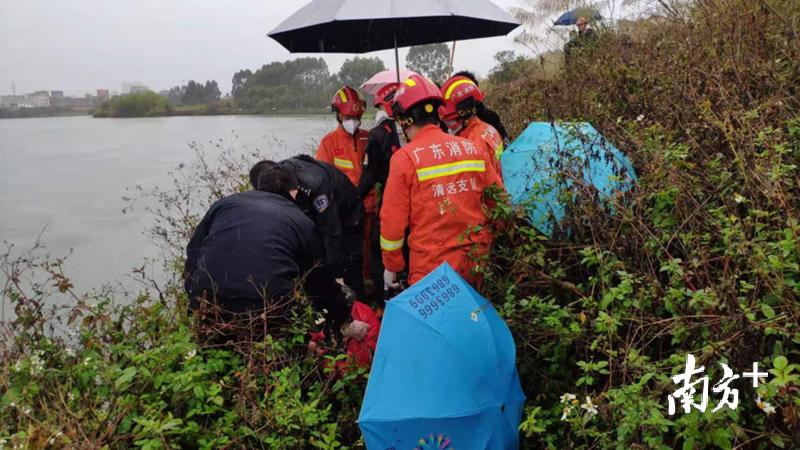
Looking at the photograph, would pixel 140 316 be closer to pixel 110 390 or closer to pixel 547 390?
pixel 110 390

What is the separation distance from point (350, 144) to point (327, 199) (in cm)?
80

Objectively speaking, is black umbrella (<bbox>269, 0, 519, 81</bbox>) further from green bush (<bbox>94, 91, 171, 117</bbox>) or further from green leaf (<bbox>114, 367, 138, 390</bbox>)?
green bush (<bbox>94, 91, 171, 117</bbox>)

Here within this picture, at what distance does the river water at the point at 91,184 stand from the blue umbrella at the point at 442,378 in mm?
2544

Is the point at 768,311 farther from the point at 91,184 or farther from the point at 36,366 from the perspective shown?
the point at 91,184

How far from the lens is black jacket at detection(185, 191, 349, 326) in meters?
2.38

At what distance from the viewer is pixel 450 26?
4.58 m

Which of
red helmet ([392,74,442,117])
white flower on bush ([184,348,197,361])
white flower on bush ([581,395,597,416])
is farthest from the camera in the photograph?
red helmet ([392,74,442,117])

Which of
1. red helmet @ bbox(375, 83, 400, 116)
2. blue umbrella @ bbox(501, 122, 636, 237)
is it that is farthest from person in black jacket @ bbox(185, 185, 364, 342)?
Answer: red helmet @ bbox(375, 83, 400, 116)

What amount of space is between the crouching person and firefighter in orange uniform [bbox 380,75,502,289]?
1.58 feet

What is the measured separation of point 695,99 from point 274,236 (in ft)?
8.60

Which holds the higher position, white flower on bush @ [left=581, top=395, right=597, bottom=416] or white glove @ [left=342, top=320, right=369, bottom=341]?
white flower on bush @ [left=581, top=395, right=597, bottom=416]

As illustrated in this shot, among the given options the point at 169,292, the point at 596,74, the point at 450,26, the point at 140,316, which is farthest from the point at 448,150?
the point at 596,74

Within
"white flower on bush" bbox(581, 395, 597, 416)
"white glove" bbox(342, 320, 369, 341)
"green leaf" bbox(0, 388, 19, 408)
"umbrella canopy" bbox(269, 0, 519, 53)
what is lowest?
"white glove" bbox(342, 320, 369, 341)

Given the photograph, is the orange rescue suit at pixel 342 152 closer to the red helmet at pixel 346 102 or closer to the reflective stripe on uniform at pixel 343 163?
the reflective stripe on uniform at pixel 343 163
